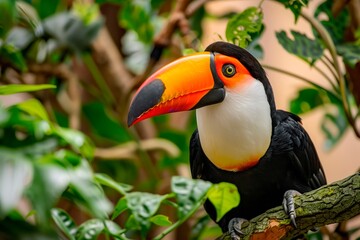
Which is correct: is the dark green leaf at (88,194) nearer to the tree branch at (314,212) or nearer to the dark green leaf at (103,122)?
the tree branch at (314,212)

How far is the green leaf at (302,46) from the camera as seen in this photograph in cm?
137

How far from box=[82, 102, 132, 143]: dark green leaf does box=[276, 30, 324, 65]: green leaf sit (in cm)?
78

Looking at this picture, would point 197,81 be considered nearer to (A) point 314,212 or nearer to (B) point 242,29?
(B) point 242,29

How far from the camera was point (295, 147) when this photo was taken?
3.92ft

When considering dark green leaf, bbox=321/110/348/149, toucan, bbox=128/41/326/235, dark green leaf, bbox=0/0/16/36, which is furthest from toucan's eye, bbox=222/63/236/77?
A: dark green leaf, bbox=321/110/348/149

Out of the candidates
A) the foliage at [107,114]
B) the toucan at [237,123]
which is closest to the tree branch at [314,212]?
the toucan at [237,123]

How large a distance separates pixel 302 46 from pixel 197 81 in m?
0.41

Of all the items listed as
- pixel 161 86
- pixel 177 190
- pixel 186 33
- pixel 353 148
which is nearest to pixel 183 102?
pixel 161 86

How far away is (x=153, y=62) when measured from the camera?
1.77 metres

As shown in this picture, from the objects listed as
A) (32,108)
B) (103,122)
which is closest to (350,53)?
(32,108)

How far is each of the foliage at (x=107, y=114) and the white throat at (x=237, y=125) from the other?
0.38 ft

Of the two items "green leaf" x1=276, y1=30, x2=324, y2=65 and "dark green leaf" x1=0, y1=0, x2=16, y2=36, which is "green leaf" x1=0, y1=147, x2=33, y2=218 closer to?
"dark green leaf" x1=0, y1=0, x2=16, y2=36

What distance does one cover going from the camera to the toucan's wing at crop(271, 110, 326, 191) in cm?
118

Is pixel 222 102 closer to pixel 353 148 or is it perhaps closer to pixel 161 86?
pixel 161 86
